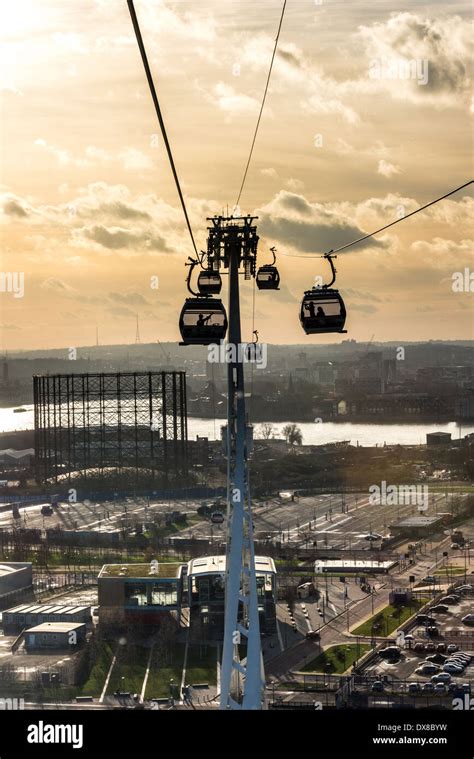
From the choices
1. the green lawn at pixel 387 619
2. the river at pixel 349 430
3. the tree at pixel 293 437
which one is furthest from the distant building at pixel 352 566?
the river at pixel 349 430

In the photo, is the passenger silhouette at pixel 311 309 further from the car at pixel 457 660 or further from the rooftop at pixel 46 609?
the rooftop at pixel 46 609

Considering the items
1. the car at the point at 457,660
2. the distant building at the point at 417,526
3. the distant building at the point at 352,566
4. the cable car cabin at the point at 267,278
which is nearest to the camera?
the cable car cabin at the point at 267,278

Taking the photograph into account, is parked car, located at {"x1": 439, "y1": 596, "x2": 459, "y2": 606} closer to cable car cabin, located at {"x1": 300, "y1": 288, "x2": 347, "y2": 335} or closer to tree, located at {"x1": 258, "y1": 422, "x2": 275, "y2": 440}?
cable car cabin, located at {"x1": 300, "y1": 288, "x2": 347, "y2": 335}

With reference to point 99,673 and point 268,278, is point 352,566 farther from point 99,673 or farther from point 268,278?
point 268,278

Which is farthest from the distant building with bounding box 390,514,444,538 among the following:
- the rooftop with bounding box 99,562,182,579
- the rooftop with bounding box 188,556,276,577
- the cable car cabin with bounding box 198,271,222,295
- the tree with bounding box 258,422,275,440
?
the tree with bounding box 258,422,275,440

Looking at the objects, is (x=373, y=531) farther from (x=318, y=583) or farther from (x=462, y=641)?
(x=462, y=641)

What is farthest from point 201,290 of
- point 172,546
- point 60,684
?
point 172,546

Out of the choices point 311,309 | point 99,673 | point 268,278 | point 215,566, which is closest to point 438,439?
point 215,566
